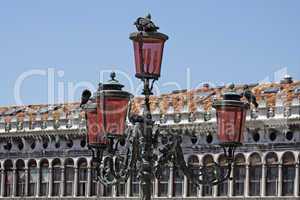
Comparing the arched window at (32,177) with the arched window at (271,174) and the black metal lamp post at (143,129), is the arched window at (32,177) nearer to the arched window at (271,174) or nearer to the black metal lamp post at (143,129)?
the arched window at (271,174)

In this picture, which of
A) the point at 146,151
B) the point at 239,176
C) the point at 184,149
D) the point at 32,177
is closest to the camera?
the point at 146,151

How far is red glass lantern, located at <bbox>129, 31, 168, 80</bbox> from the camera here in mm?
12078

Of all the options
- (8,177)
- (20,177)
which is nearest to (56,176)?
(20,177)

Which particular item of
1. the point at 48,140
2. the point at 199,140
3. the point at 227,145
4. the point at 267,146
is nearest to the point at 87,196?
the point at 48,140

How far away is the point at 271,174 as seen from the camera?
3938cm

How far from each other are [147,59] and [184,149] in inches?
1196

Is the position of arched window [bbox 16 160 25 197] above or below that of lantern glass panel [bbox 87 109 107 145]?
below

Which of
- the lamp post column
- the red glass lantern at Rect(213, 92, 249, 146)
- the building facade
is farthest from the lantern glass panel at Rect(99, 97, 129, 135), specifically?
the building facade

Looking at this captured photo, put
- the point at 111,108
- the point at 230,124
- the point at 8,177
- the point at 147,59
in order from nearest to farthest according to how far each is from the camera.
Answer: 1. the point at 147,59
2. the point at 111,108
3. the point at 230,124
4. the point at 8,177

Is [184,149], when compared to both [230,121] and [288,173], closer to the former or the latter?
[288,173]

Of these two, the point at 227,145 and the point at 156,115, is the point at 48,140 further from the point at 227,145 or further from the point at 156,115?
the point at 227,145

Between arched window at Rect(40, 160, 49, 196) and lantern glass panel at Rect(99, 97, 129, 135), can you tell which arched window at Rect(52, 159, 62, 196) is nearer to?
arched window at Rect(40, 160, 49, 196)

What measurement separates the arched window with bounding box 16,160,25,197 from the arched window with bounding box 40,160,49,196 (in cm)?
120

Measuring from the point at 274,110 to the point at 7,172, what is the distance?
16.2 m
